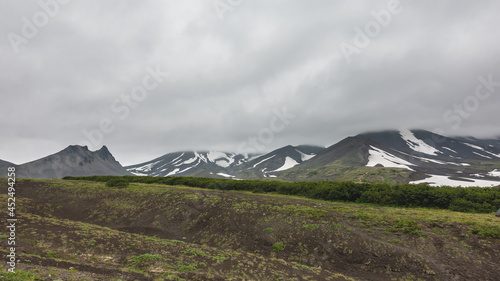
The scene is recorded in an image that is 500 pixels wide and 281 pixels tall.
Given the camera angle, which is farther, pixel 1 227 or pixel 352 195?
pixel 352 195

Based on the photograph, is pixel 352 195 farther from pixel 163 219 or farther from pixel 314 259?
pixel 163 219

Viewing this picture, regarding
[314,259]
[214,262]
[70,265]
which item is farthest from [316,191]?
[70,265]

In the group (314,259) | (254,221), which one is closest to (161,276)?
(314,259)

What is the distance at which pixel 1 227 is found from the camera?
20359mm

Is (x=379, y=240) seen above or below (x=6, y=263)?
below

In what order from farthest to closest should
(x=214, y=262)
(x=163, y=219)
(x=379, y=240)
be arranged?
(x=163, y=219) → (x=379, y=240) → (x=214, y=262)

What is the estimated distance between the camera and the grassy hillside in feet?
49.5

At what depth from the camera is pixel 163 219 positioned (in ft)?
96.0

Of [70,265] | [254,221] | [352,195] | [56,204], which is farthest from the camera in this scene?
[352,195]

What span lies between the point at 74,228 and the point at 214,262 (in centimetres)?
1417

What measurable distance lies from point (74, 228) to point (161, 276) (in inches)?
518

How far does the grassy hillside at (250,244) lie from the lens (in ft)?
49.5

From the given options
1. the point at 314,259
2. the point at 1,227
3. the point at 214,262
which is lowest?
the point at 314,259

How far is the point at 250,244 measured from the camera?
892 inches
